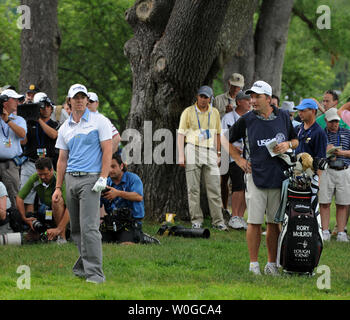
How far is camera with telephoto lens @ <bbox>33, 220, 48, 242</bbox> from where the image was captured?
32.1 feet

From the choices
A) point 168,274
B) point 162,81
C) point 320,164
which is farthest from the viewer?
point 162,81

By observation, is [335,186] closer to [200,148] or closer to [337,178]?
[337,178]

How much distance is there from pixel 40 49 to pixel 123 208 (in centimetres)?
599

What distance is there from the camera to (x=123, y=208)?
377 inches

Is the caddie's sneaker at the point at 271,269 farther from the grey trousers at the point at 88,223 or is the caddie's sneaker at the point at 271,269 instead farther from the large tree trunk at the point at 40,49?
Answer: the large tree trunk at the point at 40,49

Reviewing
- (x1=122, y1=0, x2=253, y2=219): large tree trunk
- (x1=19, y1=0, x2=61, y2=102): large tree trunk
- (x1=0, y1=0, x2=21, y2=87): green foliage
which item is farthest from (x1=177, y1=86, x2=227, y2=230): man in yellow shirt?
(x1=0, y1=0, x2=21, y2=87): green foliage

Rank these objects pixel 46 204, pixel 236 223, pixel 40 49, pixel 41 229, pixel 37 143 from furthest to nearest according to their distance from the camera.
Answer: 1. pixel 40 49
2. pixel 236 223
3. pixel 37 143
4. pixel 46 204
5. pixel 41 229

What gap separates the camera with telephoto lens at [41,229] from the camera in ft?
32.1

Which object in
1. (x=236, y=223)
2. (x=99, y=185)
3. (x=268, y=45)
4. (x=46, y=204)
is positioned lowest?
(x=236, y=223)

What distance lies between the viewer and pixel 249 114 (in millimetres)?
7953

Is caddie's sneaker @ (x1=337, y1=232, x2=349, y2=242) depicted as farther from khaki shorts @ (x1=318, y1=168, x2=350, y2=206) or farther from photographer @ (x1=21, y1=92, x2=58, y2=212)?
photographer @ (x1=21, y1=92, x2=58, y2=212)

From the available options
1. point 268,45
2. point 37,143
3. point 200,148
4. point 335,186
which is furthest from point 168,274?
point 268,45

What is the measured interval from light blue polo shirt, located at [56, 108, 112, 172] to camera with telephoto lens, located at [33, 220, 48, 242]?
2.71m

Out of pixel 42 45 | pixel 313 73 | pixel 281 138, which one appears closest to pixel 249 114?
pixel 281 138
